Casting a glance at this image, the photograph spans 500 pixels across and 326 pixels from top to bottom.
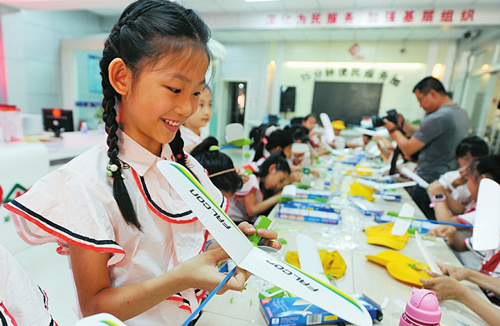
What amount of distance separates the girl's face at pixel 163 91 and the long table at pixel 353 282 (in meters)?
0.56

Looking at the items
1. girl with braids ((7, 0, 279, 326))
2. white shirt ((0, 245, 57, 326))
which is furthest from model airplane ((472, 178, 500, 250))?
white shirt ((0, 245, 57, 326))

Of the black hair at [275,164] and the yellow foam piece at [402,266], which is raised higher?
the black hair at [275,164]

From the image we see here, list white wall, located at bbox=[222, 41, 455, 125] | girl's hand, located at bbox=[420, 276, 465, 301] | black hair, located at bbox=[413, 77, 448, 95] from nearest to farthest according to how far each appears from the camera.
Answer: girl's hand, located at bbox=[420, 276, 465, 301] → black hair, located at bbox=[413, 77, 448, 95] → white wall, located at bbox=[222, 41, 455, 125]

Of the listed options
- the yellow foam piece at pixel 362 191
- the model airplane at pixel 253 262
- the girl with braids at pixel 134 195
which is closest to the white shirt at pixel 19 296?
the girl with braids at pixel 134 195

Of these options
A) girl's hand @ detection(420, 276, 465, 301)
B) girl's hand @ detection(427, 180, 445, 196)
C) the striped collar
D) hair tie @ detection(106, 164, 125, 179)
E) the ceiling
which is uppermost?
the ceiling

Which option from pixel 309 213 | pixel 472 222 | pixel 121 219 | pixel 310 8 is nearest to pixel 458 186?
pixel 472 222

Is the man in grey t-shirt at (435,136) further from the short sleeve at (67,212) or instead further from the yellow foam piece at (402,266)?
the short sleeve at (67,212)

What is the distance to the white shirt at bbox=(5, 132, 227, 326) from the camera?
493mm

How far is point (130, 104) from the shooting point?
0.56 meters

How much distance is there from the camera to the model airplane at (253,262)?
1.32 ft

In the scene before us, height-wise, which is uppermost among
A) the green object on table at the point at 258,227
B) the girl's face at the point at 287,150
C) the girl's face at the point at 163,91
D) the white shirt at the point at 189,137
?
the girl's face at the point at 163,91

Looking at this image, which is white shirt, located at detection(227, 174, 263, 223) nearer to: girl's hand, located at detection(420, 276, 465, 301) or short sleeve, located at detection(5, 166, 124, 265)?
girl's hand, located at detection(420, 276, 465, 301)

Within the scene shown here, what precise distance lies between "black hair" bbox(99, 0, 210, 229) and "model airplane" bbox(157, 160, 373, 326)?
168mm

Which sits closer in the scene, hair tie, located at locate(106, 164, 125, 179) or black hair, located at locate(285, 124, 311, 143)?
hair tie, located at locate(106, 164, 125, 179)
